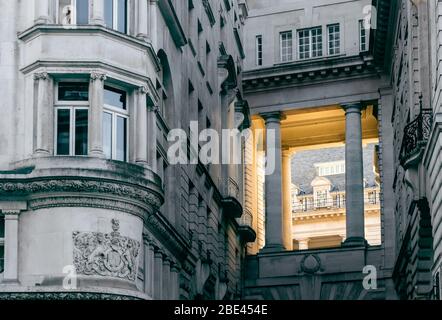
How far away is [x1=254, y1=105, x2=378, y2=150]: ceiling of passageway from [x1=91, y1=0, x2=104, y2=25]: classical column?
4437 centimetres

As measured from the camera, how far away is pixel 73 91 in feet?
152

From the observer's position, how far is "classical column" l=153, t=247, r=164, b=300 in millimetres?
52812

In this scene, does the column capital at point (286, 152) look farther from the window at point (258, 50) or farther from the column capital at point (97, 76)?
the column capital at point (97, 76)

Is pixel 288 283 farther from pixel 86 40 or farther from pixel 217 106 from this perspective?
pixel 86 40

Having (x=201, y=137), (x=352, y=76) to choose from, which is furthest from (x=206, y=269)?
(x=352, y=76)

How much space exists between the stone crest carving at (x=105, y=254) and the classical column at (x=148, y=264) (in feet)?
12.5

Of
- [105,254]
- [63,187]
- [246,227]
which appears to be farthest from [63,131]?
[246,227]

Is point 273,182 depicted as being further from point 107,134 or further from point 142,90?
point 107,134

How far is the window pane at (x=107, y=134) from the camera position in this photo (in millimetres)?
46397

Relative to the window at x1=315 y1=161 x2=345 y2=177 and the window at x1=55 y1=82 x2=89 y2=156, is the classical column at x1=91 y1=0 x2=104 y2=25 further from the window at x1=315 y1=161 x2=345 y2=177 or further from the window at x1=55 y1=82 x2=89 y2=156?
the window at x1=315 y1=161 x2=345 y2=177

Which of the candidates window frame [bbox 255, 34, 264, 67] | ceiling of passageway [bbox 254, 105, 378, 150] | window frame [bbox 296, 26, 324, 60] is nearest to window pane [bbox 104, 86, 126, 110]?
ceiling of passageway [bbox 254, 105, 378, 150]

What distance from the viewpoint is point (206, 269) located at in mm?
64750

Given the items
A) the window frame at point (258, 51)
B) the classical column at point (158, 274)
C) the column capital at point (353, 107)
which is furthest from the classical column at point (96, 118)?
the window frame at point (258, 51)

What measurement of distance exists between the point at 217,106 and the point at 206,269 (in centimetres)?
1194
